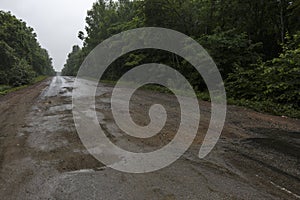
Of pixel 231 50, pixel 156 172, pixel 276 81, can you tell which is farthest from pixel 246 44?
pixel 156 172

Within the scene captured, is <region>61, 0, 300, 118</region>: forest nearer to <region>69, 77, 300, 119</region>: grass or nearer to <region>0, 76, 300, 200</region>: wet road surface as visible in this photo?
<region>69, 77, 300, 119</region>: grass

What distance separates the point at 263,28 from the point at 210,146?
32.7 ft

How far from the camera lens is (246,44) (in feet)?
36.3

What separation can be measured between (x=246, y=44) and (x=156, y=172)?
9940 millimetres

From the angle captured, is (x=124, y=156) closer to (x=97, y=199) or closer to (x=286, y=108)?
(x=97, y=199)

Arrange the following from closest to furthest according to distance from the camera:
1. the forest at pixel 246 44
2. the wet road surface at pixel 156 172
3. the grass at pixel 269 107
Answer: the wet road surface at pixel 156 172 < the grass at pixel 269 107 < the forest at pixel 246 44

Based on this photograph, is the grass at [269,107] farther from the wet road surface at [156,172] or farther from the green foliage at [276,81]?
the wet road surface at [156,172]

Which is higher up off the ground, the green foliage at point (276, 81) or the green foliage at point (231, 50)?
the green foliage at point (231, 50)

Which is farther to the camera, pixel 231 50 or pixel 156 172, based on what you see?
pixel 231 50

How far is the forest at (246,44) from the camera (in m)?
8.05

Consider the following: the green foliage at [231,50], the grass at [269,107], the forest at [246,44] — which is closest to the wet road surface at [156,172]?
the grass at [269,107]

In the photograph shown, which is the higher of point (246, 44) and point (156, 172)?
point (246, 44)

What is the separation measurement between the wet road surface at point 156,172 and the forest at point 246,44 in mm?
3215

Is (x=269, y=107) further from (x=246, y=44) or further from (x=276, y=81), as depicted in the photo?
(x=246, y=44)
